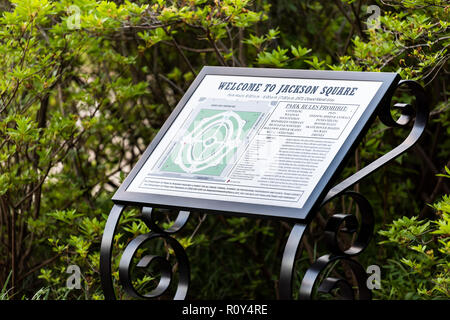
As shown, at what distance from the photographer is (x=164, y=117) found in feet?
17.5

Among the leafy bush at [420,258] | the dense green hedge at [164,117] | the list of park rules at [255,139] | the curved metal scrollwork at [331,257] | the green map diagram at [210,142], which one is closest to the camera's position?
the curved metal scrollwork at [331,257]

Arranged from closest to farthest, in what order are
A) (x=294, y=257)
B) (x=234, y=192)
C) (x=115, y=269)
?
1. (x=294, y=257)
2. (x=234, y=192)
3. (x=115, y=269)

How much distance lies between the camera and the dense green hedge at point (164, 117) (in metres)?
3.68

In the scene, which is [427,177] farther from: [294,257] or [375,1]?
[294,257]

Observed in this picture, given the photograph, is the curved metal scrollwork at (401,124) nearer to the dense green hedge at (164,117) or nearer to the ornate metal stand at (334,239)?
the ornate metal stand at (334,239)

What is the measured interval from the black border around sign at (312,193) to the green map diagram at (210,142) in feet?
0.42

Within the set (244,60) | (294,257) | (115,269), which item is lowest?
(294,257)

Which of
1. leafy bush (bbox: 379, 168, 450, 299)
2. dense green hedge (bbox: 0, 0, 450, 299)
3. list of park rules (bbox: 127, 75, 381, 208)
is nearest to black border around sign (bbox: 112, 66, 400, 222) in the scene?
list of park rules (bbox: 127, 75, 381, 208)

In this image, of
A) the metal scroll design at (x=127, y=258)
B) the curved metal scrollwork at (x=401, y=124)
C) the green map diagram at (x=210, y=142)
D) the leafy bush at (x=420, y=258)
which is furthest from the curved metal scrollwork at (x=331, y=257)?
the metal scroll design at (x=127, y=258)

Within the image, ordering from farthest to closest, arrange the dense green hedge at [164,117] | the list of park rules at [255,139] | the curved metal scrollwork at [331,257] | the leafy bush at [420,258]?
the dense green hedge at [164,117] < the leafy bush at [420,258] < the list of park rules at [255,139] < the curved metal scrollwork at [331,257]

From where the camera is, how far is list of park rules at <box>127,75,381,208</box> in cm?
268
